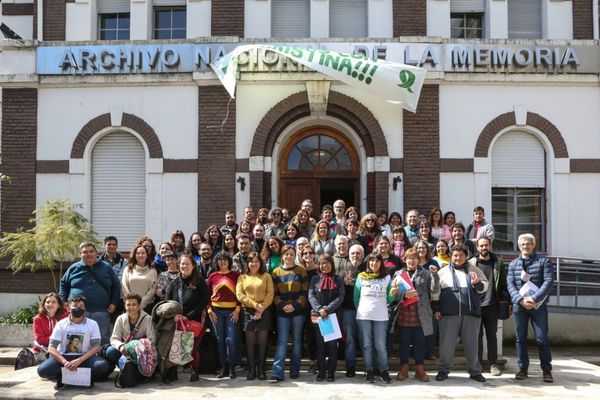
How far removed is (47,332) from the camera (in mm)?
8180

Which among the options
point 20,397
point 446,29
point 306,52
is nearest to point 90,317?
point 20,397

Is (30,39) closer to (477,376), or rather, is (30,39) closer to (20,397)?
(20,397)

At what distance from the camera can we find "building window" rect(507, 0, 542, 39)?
12594 mm

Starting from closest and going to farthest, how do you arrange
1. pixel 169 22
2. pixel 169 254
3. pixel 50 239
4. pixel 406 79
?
1. pixel 169 254
2. pixel 50 239
3. pixel 406 79
4. pixel 169 22

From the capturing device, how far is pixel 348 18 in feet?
41.3

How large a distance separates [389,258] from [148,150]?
6442mm

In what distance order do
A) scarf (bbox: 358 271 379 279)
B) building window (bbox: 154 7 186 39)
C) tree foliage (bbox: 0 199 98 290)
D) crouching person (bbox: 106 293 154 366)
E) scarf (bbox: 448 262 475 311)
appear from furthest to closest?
building window (bbox: 154 7 186 39) < tree foliage (bbox: 0 199 98 290) < scarf (bbox: 448 262 475 311) < scarf (bbox: 358 271 379 279) < crouching person (bbox: 106 293 154 366)

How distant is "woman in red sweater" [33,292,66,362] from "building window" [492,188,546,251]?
8.64 m

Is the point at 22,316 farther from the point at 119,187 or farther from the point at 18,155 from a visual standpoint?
the point at 18,155

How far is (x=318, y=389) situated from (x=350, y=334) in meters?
0.86

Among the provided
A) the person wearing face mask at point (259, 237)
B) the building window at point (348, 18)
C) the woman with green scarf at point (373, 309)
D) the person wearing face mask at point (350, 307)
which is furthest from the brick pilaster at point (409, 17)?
the woman with green scarf at point (373, 309)

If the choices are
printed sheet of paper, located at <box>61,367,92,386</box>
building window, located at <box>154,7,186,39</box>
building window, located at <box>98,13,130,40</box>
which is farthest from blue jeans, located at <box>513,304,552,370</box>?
building window, located at <box>98,13,130,40</box>

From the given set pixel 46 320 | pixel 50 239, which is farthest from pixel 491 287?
pixel 50 239

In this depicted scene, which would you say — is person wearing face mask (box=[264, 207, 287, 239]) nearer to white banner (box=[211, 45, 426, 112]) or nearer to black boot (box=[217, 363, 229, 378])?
black boot (box=[217, 363, 229, 378])
